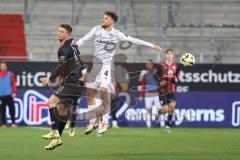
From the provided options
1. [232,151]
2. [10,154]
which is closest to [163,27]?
[232,151]

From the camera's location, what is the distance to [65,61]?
14227 mm

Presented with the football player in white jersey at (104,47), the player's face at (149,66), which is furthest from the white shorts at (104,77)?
the player's face at (149,66)

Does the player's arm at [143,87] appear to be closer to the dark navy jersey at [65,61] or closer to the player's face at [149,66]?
the player's face at [149,66]

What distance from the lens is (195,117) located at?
2736 centimetres

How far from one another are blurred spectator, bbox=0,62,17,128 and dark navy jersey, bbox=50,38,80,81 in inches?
453

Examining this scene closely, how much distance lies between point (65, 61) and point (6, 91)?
12.3 metres

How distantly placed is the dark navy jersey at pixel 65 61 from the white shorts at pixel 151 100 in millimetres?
12584

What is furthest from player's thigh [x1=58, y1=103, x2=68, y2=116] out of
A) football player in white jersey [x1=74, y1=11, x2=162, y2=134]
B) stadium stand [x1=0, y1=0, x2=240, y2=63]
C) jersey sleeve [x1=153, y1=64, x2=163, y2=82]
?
stadium stand [x1=0, y1=0, x2=240, y2=63]

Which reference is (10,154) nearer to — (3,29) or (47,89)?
(47,89)

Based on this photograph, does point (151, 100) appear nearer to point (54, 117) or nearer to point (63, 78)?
point (63, 78)

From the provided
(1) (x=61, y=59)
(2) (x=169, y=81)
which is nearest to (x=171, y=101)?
(2) (x=169, y=81)

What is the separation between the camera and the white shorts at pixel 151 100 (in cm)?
2709

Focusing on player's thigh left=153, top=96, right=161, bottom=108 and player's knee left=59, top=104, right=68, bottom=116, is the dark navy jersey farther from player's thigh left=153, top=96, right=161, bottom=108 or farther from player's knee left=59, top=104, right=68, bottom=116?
player's thigh left=153, top=96, right=161, bottom=108

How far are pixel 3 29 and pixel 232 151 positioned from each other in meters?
16.1
